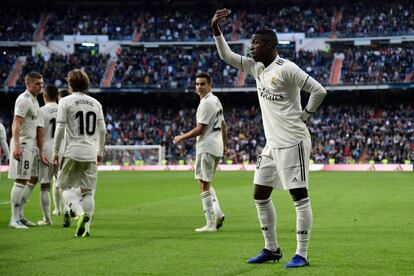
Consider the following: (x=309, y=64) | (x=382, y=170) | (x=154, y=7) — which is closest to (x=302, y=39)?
(x=309, y=64)

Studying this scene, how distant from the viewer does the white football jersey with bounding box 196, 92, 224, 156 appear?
11.8m

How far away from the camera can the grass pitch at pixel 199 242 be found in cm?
758

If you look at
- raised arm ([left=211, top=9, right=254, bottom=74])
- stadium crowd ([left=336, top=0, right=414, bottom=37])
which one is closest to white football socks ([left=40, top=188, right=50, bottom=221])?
raised arm ([left=211, top=9, right=254, bottom=74])

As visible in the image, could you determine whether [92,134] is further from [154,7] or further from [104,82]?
[154,7]

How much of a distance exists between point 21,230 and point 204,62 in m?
49.2

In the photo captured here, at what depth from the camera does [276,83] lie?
7742 mm

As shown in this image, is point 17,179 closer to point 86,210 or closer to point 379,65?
point 86,210

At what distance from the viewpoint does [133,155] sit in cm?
4931

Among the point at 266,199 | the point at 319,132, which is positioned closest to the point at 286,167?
the point at 266,199

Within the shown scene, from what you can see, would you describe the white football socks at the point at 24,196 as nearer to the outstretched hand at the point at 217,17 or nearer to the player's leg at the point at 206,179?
the player's leg at the point at 206,179

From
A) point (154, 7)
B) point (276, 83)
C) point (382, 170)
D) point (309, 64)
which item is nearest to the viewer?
point (276, 83)

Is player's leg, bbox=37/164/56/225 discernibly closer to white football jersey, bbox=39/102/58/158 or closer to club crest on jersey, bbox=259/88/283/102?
white football jersey, bbox=39/102/58/158

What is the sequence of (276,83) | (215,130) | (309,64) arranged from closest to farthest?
(276,83)
(215,130)
(309,64)

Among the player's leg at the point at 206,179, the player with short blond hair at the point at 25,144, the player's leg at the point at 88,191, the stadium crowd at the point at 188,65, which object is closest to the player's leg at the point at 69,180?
the player's leg at the point at 88,191
